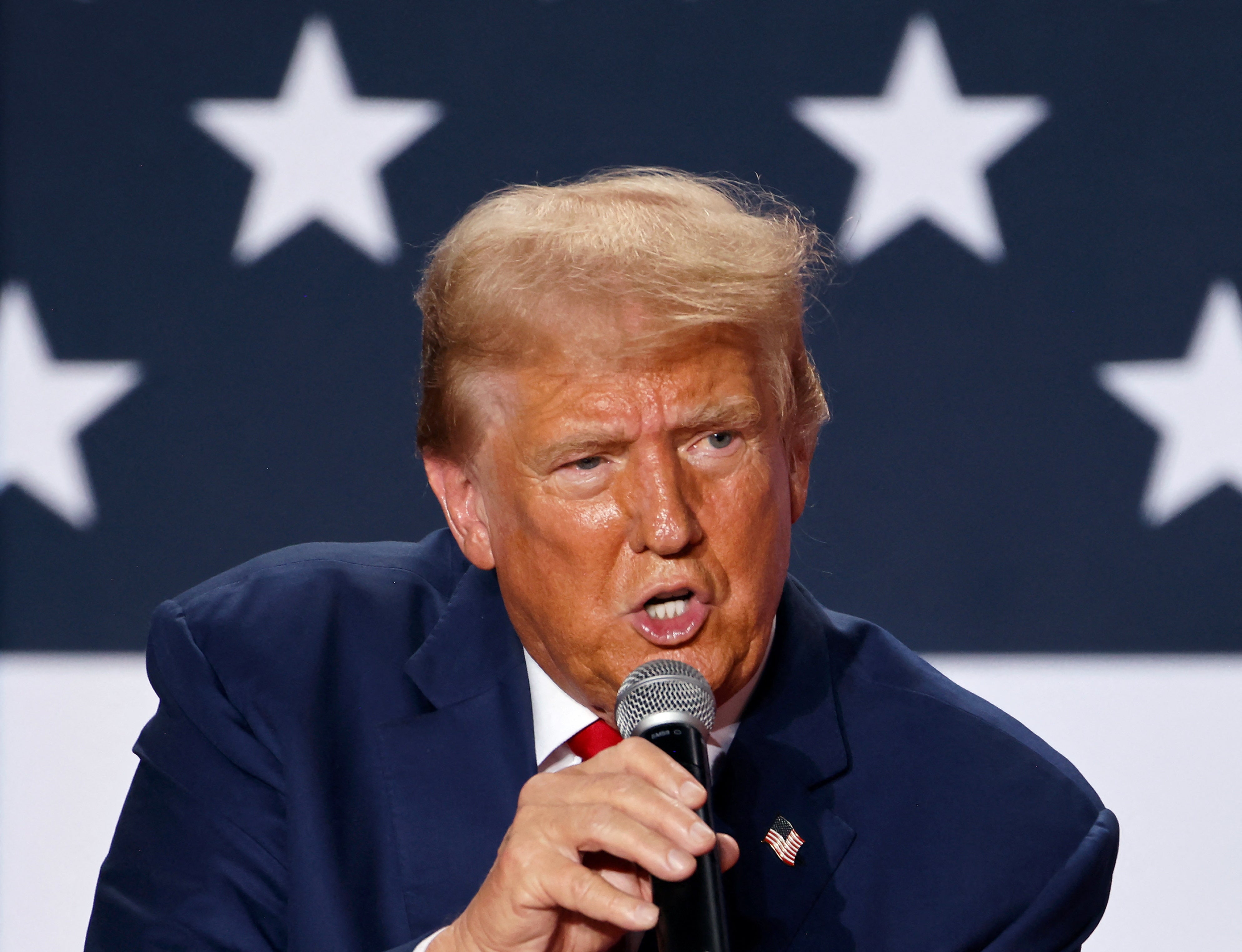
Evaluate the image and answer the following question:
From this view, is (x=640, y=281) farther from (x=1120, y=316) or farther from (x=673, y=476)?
(x=1120, y=316)

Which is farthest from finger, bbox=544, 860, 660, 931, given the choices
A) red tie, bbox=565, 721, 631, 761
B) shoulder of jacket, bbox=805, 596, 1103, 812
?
shoulder of jacket, bbox=805, 596, 1103, 812

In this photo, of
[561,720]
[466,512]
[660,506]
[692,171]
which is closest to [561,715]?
[561,720]

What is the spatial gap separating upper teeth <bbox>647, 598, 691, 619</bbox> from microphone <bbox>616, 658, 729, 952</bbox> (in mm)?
159

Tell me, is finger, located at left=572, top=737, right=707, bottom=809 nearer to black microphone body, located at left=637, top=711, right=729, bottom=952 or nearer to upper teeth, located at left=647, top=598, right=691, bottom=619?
black microphone body, located at left=637, top=711, right=729, bottom=952

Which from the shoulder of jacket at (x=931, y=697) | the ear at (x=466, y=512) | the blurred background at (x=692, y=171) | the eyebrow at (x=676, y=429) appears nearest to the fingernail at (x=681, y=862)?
the eyebrow at (x=676, y=429)

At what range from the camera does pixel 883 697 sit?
5.99 ft

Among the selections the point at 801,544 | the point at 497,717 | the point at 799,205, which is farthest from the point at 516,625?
the point at 799,205

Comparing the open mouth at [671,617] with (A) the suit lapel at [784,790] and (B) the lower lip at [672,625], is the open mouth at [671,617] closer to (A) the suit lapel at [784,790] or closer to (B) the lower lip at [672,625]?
(B) the lower lip at [672,625]

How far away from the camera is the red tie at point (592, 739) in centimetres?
168

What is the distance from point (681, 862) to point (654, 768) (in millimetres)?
81

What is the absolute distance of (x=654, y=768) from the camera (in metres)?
1.08

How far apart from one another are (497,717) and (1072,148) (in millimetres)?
1749

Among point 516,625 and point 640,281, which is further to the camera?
point 516,625

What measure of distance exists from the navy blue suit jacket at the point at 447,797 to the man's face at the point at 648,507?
22 cm
